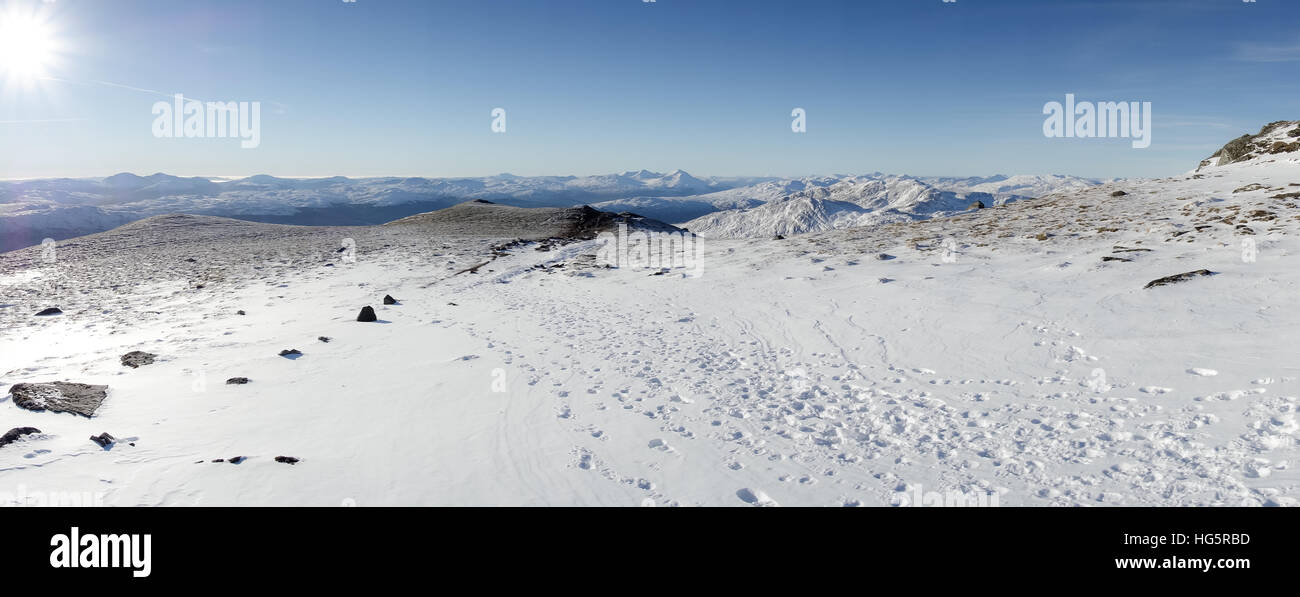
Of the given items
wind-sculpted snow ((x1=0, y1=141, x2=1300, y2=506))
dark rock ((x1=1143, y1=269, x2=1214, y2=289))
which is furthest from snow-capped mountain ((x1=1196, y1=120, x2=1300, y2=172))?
dark rock ((x1=1143, y1=269, x2=1214, y2=289))

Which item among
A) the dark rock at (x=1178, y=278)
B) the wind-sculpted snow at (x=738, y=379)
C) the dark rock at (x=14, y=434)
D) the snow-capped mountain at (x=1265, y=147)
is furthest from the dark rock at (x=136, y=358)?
the snow-capped mountain at (x=1265, y=147)

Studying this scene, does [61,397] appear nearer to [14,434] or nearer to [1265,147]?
[14,434]

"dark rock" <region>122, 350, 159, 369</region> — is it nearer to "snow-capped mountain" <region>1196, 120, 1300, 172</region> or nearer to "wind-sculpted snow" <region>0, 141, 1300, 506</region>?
"wind-sculpted snow" <region>0, 141, 1300, 506</region>

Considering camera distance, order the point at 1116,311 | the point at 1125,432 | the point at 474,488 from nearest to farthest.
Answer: the point at 474,488 < the point at 1125,432 < the point at 1116,311
